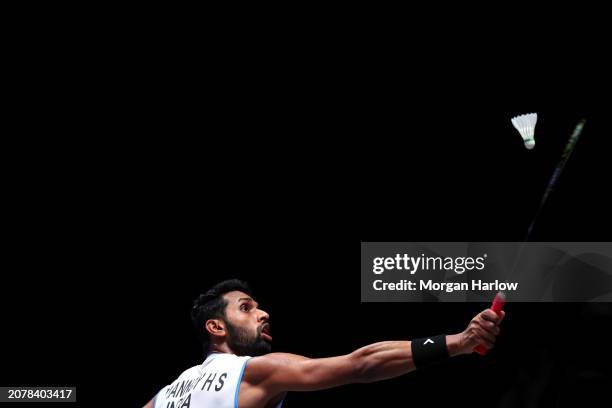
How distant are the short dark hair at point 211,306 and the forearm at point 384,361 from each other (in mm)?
1165

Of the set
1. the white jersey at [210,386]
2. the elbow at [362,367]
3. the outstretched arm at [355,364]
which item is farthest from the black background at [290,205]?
the elbow at [362,367]

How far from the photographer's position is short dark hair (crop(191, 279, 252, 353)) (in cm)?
412

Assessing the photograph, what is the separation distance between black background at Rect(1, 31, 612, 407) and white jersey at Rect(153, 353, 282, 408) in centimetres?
178

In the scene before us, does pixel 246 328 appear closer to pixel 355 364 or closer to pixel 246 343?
pixel 246 343

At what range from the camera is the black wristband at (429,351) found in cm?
289

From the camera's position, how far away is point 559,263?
199 inches

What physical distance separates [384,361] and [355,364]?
0.11 meters

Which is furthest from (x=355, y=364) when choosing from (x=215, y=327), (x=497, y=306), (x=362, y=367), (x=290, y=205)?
(x=290, y=205)

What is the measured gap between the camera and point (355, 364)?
3.09m

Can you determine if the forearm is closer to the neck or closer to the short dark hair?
the neck

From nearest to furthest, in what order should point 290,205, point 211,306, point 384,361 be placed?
point 384,361 < point 211,306 < point 290,205

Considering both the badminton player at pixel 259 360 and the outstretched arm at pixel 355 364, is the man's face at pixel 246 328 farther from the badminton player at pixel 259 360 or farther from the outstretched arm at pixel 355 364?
the outstretched arm at pixel 355 364

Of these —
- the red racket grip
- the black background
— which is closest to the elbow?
the red racket grip

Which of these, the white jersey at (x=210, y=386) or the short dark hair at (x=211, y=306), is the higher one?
the short dark hair at (x=211, y=306)
